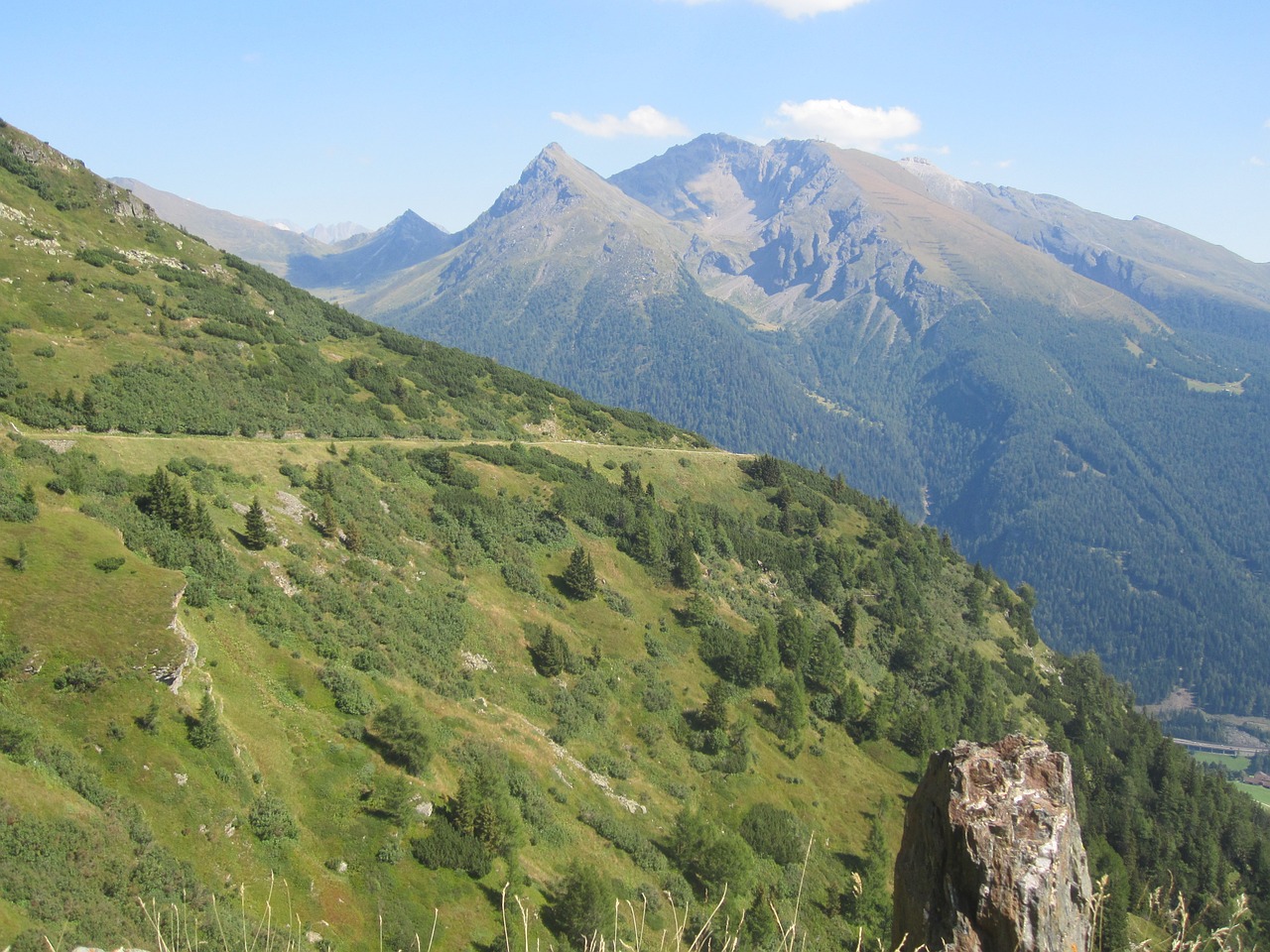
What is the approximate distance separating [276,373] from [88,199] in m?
38.0

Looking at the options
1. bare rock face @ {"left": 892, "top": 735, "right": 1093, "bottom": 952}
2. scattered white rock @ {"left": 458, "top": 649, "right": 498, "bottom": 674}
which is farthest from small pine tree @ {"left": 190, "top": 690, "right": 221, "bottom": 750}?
bare rock face @ {"left": 892, "top": 735, "right": 1093, "bottom": 952}

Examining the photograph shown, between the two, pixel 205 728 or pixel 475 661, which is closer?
pixel 205 728

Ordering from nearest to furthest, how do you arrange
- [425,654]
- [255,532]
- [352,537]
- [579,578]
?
[255,532] < [425,654] < [352,537] < [579,578]

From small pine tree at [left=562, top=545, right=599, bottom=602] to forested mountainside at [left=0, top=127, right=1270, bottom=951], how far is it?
49 centimetres

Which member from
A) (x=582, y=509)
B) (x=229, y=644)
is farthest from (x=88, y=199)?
(x=229, y=644)

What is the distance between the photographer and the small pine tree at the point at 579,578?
64562mm

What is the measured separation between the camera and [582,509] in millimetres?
76625

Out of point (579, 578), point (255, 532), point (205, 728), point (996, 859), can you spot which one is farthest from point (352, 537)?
point (996, 859)

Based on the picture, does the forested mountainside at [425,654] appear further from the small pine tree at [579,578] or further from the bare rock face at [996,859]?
the bare rock face at [996,859]

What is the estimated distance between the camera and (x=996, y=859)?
25.2 feet

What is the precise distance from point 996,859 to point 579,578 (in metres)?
57.7

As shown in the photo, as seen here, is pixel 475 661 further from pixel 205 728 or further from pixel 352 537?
pixel 205 728

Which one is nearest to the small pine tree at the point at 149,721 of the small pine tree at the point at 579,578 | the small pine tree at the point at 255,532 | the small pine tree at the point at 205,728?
the small pine tree at the point at 205,728

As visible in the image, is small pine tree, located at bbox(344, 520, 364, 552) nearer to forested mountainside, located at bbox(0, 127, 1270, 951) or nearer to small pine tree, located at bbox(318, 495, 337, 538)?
forested mountainside, located at bbox(0, 127, 1270, 951)
